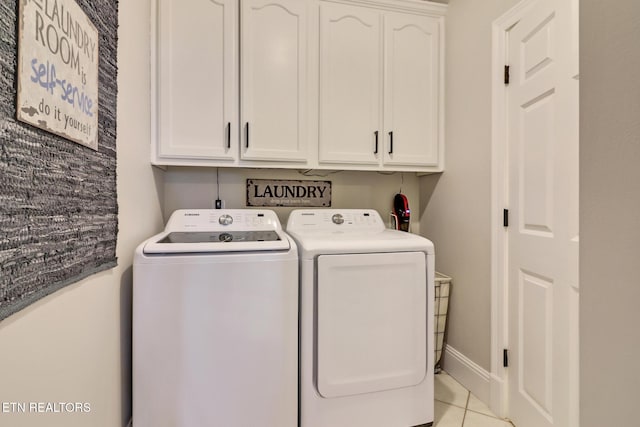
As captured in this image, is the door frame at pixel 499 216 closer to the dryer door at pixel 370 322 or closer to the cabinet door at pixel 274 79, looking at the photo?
the dryer door at pixel 370 322

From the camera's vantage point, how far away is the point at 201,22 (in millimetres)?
1688

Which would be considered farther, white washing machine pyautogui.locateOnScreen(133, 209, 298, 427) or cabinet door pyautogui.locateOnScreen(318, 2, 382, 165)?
cabinet door pyautogui.locateOnScreen(318, 2, 382, 165)

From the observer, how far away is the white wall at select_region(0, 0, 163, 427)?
0.68 meters

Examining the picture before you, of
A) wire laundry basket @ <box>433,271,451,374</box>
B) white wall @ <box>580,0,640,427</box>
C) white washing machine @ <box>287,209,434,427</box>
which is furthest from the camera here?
wire laundry basket @ <box>433,271,451,374</box>

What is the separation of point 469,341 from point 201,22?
7.91ft

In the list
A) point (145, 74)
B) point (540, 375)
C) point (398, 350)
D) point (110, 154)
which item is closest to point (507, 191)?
point (540, 375)

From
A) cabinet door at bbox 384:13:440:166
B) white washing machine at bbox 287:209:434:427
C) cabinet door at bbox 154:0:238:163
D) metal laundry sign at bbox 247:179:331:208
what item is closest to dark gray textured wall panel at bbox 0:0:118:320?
cabinet door at bbox 154:0:238:163

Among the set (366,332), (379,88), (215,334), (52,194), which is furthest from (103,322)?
(379,88)

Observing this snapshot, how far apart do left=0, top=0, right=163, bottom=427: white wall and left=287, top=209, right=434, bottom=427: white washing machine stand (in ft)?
2.44

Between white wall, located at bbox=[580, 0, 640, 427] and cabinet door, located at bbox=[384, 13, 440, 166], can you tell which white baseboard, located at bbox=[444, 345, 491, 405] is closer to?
cabinet door, located at bbox=[384, 13, 440, 166]

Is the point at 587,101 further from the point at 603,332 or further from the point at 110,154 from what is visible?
the point at 110,154

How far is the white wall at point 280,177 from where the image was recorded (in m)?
2.04

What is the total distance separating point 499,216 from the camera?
5.29 feet

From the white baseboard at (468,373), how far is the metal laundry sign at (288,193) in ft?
4.29
